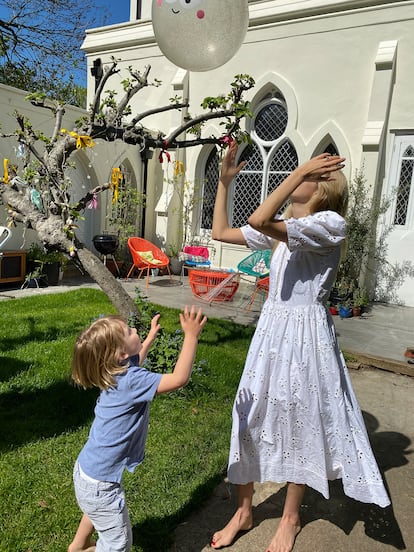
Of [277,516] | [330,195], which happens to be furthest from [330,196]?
[277,516]

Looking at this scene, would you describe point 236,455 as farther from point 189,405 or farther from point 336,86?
point 336,86

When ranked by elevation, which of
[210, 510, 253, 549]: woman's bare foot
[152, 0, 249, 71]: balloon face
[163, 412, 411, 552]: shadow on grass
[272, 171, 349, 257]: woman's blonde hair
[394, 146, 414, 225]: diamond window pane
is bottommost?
[163, 412, 411, 552]: shadow on grass

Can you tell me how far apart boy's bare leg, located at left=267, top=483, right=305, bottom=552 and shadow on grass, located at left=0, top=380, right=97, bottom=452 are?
1.60m

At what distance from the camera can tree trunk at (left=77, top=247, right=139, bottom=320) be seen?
11.4ft

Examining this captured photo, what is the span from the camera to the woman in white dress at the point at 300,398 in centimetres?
195

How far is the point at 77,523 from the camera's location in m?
2.10

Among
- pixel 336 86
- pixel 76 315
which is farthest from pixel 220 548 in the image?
pixel 336 86

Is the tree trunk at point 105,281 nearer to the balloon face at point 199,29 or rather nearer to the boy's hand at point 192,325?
the balloon face at point 199,29

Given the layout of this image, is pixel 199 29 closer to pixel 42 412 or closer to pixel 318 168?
pixel 318 168

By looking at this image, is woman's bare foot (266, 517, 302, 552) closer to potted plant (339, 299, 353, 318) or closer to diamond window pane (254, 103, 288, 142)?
potted plant (339, 299, 353, 318)

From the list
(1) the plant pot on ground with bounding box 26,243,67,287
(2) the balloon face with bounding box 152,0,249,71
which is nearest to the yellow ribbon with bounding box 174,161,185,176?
(1) the plant pot on ground with bounding box 26,243,67,287

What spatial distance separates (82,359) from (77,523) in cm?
101

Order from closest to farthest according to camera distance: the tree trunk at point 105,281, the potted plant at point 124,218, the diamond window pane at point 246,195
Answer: the tree trunk at point 105,281 < the potted plant at point 124,218 < the diamond window pane at point 246,195

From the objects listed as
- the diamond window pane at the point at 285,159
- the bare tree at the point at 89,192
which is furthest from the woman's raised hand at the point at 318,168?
the diamond window pane at the point at 285,159
